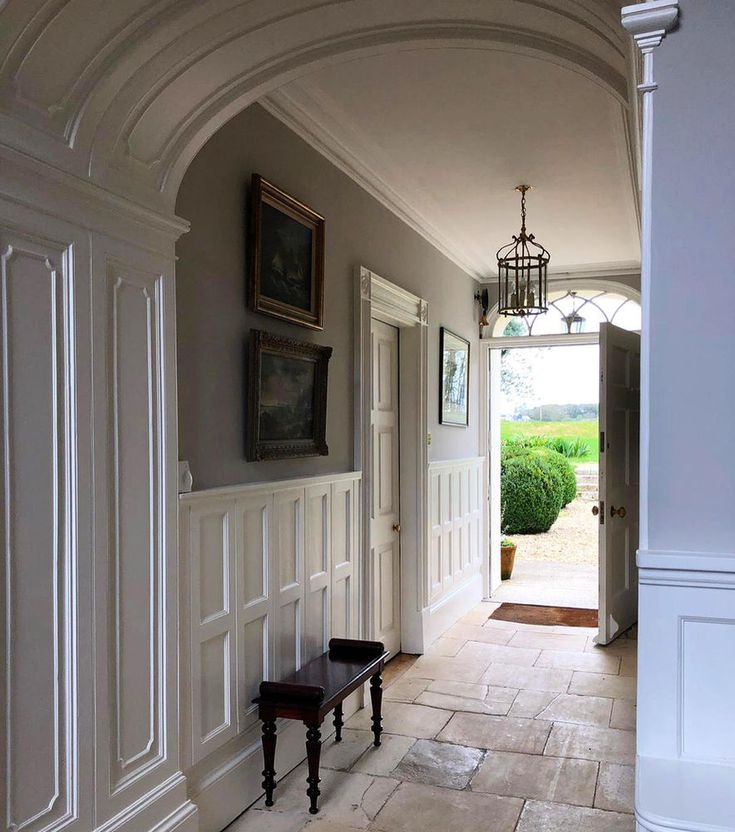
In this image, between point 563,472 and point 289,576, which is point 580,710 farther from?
point 563,472

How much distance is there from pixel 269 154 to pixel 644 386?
2.09 m

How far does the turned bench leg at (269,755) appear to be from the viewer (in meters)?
2.84

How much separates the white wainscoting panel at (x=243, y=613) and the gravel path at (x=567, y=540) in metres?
5.79

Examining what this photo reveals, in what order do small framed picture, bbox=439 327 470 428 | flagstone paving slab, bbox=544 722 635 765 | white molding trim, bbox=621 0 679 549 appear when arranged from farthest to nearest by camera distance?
small framed picture, bbox=439 327 470 428 < flagstone paving slab, bbox=544 722 635 765 < white molding trim, bbox=621 0 679 549

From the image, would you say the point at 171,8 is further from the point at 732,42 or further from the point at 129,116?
the point at 732,42

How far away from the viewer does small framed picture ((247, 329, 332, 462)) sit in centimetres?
290

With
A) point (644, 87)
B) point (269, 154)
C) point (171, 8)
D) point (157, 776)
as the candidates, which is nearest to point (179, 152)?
point (171, 8)

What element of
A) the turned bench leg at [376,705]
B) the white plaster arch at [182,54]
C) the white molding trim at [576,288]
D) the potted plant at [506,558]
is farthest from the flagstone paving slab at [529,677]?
the white plaster arch at [182,54]

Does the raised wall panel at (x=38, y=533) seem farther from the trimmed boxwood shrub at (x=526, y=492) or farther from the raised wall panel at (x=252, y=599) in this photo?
the trimmed boxwood shrub at (x=526, y=492)

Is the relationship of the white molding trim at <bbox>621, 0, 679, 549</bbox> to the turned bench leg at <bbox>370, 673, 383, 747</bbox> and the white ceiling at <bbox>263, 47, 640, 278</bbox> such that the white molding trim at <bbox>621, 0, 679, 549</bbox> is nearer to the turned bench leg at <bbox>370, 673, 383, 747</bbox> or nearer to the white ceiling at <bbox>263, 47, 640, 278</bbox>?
the white ceiling at <bbox>263, 47, 640, 278</bbox>

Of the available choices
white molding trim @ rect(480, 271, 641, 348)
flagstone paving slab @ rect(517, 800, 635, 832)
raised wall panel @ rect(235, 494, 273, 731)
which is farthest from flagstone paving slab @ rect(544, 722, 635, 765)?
white molding trim @ rect(480, 271, 641, 348)

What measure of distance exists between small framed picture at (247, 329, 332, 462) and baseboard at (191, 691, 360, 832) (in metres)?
1.11

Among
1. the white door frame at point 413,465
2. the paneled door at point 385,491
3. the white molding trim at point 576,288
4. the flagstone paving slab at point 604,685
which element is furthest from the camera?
the white molding trim at point 576,288

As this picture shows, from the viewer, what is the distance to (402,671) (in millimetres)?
4551
